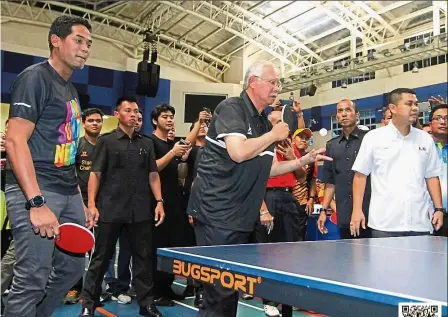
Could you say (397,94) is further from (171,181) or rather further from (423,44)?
(423,44)

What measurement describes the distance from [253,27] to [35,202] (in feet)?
32.6

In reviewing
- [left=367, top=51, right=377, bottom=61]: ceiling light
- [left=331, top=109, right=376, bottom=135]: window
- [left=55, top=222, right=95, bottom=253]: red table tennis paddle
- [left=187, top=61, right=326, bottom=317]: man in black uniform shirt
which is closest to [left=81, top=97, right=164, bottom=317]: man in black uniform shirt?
[left=187, top=61, right=326, bottom=317]: man in black uniform shirt

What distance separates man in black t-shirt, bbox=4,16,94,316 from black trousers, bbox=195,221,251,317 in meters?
0.51

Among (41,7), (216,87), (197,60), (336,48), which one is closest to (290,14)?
(336,48)

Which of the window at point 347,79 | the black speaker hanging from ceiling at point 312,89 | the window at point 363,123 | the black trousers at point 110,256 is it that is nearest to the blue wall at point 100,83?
the black speaker hanging from ceiling at point 312,89

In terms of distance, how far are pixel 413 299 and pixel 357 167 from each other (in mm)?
2009

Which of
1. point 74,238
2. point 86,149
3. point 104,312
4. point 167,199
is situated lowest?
point 104,312

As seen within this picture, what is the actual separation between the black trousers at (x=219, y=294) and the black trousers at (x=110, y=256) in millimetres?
1053

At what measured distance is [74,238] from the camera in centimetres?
180

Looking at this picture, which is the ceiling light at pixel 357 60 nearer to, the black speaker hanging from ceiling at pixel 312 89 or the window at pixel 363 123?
the black speaker hanging from ceiling at pixel 312 89

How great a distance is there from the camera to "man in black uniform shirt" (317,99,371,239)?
3189 millimetres

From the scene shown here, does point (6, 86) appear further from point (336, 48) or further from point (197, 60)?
point (336, 48)

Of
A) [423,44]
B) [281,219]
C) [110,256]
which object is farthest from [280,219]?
[423,44]

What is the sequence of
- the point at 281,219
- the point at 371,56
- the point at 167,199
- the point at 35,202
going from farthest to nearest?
the point at 371,56 → the point at 167,199 → the point at 281,219 → the point at 35,202
